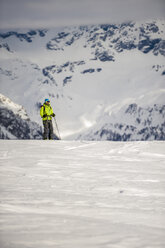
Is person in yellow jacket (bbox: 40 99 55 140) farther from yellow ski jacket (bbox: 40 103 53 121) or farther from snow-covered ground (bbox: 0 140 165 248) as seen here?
snow-covered ground (bbox: 0 140 165 248)

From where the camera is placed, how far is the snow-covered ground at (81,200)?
23.0 ft

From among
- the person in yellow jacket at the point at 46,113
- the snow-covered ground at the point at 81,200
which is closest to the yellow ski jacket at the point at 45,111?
the person in yellow jacket at the point at 46,113

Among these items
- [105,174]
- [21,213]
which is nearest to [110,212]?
[21,213]

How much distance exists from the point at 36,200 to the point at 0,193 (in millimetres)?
993

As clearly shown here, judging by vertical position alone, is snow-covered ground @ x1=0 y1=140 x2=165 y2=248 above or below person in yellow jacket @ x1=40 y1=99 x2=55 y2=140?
below

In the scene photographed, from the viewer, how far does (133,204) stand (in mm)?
9469

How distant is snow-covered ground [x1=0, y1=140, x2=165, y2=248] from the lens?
7.01 m

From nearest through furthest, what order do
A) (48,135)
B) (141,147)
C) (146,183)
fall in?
1. (146,183)
2. (141,147)
3. (48,135)

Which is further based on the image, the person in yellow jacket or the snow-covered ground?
the person in yellow jacket

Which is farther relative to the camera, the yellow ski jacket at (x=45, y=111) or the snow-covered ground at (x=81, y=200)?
the yellow ski jacket at (x=45, y=111)

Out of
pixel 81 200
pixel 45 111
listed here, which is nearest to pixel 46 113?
pixel 45 111

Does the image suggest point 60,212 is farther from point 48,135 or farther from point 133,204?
point 48,135

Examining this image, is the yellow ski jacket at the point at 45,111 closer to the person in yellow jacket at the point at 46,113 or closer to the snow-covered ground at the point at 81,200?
the person in yellow jacket at the point at 46,113

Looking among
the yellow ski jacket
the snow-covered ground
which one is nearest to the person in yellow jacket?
the yellow ski jacket
